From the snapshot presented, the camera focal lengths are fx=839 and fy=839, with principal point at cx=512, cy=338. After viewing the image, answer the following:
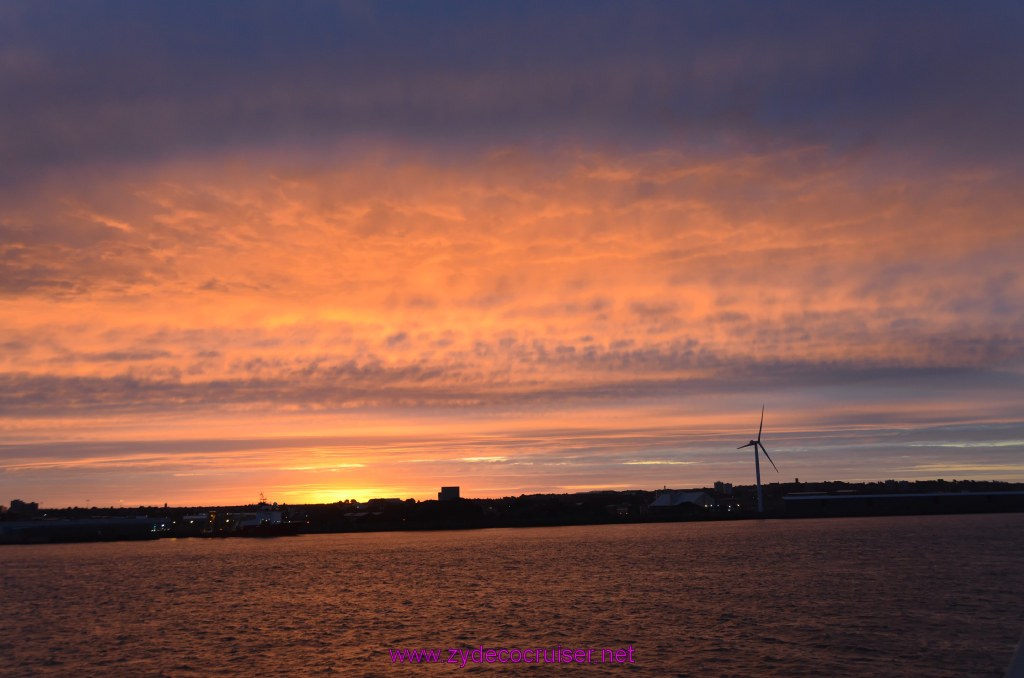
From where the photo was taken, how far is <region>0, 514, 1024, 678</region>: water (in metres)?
50.9

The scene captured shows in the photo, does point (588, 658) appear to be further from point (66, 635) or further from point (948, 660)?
point (66, 635)

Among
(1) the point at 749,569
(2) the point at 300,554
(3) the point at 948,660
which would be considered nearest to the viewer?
(3) the point at 948,660

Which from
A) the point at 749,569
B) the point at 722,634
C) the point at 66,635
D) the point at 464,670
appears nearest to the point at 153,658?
the point at 66,635

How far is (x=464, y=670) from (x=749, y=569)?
6999 centimetres

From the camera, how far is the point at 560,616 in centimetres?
6888

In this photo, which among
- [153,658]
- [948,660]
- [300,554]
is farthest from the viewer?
[300,554]

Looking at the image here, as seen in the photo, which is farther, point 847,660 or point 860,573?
point 860,573

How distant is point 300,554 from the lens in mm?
191750

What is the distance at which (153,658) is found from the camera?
2264 inches

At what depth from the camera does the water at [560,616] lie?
167 feet

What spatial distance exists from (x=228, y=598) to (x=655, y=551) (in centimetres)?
8253

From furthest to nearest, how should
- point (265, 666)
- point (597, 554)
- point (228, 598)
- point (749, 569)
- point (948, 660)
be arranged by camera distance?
point (597, 554) < point (749, 569) < point (228, 598) < point (265, 666) < point (948, 660)

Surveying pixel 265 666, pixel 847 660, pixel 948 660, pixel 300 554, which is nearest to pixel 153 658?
pixel 265 666

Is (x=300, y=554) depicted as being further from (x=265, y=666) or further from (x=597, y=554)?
(x=265, y=666)
